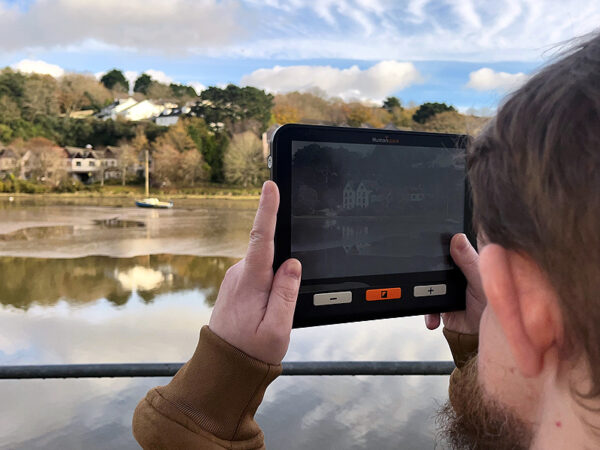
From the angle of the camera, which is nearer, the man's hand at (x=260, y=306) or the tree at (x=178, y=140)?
the man's hand at (x=260, y=306)

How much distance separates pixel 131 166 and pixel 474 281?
900 inches

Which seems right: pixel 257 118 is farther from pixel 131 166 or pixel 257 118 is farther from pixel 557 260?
pixel 557 260

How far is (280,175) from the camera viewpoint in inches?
Answer: 23.0

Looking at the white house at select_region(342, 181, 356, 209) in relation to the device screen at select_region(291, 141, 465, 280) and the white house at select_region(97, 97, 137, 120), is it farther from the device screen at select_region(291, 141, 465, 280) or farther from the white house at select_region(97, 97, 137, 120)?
the white house at select_region(97, 97, 137, 120)

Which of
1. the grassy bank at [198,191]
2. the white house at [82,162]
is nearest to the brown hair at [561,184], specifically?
the grassy bank at [198,191]

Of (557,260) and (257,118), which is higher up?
(257,118)

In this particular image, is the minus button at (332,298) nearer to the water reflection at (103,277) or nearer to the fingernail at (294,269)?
the fingernail at (294,269)

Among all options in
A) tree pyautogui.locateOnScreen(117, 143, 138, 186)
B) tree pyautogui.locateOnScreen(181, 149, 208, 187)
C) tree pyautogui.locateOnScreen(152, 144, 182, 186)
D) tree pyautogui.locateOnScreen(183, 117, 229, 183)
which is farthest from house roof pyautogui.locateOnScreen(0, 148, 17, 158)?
tree pyautogui.locateOnScreen(181, 149, 208, 187)

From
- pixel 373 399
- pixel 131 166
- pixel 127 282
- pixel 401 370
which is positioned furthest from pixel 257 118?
pixel 401 370

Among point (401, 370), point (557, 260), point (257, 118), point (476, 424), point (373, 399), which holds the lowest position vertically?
point (373, 399)

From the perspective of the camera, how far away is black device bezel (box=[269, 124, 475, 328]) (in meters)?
0.59

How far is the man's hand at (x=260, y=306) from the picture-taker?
0.54 meters

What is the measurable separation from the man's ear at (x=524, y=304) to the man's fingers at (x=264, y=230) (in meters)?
0.24

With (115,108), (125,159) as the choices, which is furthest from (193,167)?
(115,108)
